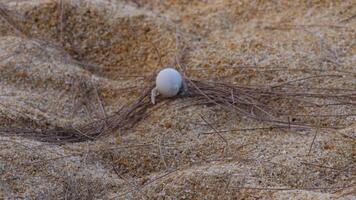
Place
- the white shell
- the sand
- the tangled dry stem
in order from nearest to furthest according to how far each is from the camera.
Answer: the sand < the tangled dry stem < the white shell

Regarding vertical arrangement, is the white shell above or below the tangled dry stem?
above

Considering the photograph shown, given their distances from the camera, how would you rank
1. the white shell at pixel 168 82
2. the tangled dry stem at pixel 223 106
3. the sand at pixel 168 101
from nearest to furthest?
1. the sand at pixel 168 101
2. the tangled dry stem at pixel 223 106
3. the white shell at pixel 168 82

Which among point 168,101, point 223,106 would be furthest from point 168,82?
point 223,106

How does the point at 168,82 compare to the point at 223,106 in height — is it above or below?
above

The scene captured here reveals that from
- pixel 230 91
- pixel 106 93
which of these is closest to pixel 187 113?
pixel 230 91

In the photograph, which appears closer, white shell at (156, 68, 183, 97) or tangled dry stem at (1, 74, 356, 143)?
tangled dry stem at (1, 74, 356, 143)

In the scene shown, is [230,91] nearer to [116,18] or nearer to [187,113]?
[187,113]

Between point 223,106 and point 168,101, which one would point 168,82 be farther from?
point 223,106

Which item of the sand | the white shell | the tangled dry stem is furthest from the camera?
the white shell
